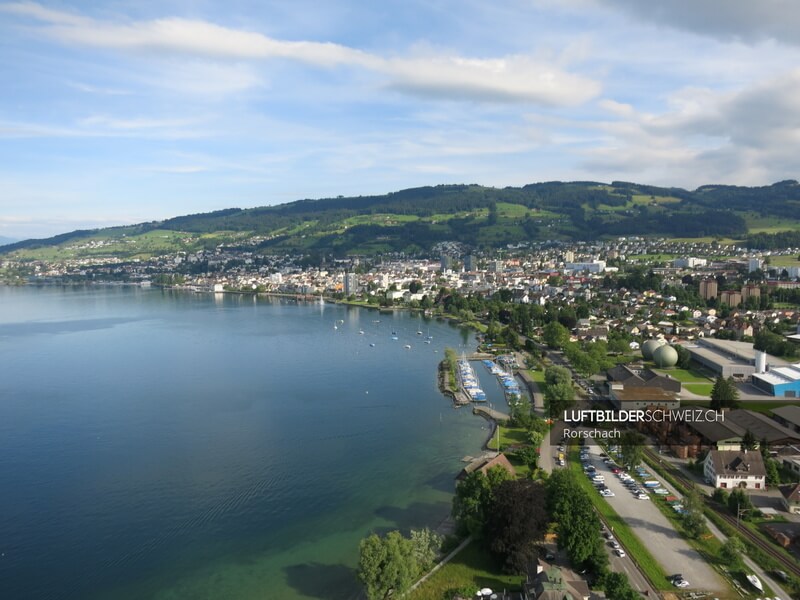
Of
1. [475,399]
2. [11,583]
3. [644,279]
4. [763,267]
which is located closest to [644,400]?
[475,399]

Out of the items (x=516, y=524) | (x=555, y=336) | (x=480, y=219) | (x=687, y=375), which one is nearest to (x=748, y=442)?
(x=516, y=524)

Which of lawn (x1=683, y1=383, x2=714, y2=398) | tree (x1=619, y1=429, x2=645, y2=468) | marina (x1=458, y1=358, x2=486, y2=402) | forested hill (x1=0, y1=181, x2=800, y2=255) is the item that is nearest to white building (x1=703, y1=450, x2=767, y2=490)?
tree (x1=619, y1=429, x2=645, y2=468)

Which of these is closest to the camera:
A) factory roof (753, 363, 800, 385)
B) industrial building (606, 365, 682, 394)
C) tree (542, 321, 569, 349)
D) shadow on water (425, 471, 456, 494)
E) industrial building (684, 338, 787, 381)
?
shadow on water (425, 471, 456, 494)

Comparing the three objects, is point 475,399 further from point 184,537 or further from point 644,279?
point 644,279

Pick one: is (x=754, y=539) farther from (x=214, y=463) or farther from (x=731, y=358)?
(x=731, y=358)

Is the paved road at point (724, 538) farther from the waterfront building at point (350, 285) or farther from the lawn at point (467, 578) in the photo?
the waterfront building at point (350, 285)

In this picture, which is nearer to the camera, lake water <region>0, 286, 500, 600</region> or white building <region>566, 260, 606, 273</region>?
lake water <region>0, 286, 500, 600</region>

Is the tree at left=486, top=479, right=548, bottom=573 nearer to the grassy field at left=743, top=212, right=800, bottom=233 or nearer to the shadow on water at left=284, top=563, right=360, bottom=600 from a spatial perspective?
the shadow on water at left=284, top=563, right=360, bottom=600

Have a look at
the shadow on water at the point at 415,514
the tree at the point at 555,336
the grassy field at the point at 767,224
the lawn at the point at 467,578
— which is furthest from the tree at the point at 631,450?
the grassy field at the point at 767,224
